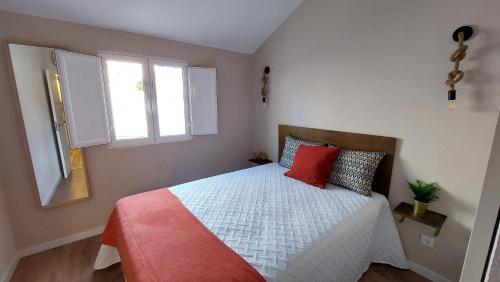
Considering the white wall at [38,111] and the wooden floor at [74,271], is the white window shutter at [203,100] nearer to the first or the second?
the white wall at [38,111]

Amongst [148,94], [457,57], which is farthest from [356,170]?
[148,94]

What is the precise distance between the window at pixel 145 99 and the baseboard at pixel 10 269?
1.28m

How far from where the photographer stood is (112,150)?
2326mm

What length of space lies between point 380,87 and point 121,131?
2.68 metres

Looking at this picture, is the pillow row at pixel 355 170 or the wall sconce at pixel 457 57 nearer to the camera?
the wall sconce at pixel 457 57

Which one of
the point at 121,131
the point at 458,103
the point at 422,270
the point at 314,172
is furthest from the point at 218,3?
the point at 422,270

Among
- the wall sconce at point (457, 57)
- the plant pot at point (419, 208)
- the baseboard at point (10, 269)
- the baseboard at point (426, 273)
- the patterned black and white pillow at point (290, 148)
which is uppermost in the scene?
the wall sconce at point (457, 57)

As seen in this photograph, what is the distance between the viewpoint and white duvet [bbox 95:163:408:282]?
1185 millimetres

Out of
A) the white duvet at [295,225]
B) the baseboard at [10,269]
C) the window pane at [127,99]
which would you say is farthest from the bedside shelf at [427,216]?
the baseboard at [10,269]

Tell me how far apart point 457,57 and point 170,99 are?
2.69 meters

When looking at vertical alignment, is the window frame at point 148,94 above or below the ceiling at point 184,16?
below

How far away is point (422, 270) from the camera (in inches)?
70.9

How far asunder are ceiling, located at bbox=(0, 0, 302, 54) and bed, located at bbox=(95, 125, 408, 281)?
158 cm

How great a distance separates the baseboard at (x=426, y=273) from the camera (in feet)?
5.64
